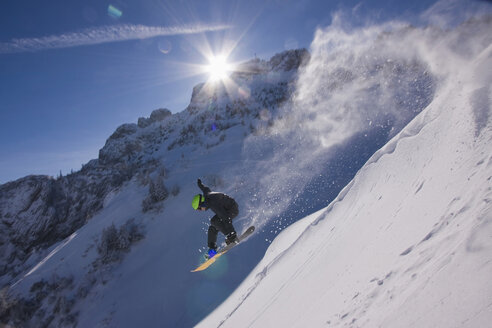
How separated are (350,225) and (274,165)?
7.66 metres

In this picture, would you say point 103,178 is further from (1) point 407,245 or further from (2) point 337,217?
(1) point 407,245

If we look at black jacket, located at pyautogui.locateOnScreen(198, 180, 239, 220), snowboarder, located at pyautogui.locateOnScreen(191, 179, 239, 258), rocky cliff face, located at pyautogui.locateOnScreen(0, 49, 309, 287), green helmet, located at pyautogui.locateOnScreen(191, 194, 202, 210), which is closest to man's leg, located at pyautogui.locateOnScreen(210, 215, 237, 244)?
snowboarder, located at pyautogui.locateOnScreen(191, 179, 239, 258)

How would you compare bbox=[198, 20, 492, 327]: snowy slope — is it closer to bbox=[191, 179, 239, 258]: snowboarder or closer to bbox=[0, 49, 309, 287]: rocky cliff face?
bbox=[191, 179, 239, 258]: snowboarder

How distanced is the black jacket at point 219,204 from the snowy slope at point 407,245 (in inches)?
65.4

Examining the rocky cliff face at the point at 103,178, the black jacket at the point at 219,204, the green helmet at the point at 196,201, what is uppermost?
the rocky cliff face at the point at 103,178

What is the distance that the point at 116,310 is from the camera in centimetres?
784

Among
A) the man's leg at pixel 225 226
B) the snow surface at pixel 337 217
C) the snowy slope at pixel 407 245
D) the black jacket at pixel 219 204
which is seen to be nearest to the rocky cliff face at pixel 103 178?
the snow surface at pixel 337 217

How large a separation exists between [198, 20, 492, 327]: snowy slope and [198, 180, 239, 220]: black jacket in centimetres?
166

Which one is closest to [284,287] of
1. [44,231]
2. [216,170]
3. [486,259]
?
[486,259]

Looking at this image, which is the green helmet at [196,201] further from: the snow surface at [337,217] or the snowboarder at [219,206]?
the snow surface at [337,217]

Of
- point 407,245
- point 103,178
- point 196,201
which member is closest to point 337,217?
point 407,245

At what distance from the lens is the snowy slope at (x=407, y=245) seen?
1.45m

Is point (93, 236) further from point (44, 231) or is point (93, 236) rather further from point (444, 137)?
point (44, 231)

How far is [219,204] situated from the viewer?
5637mm
